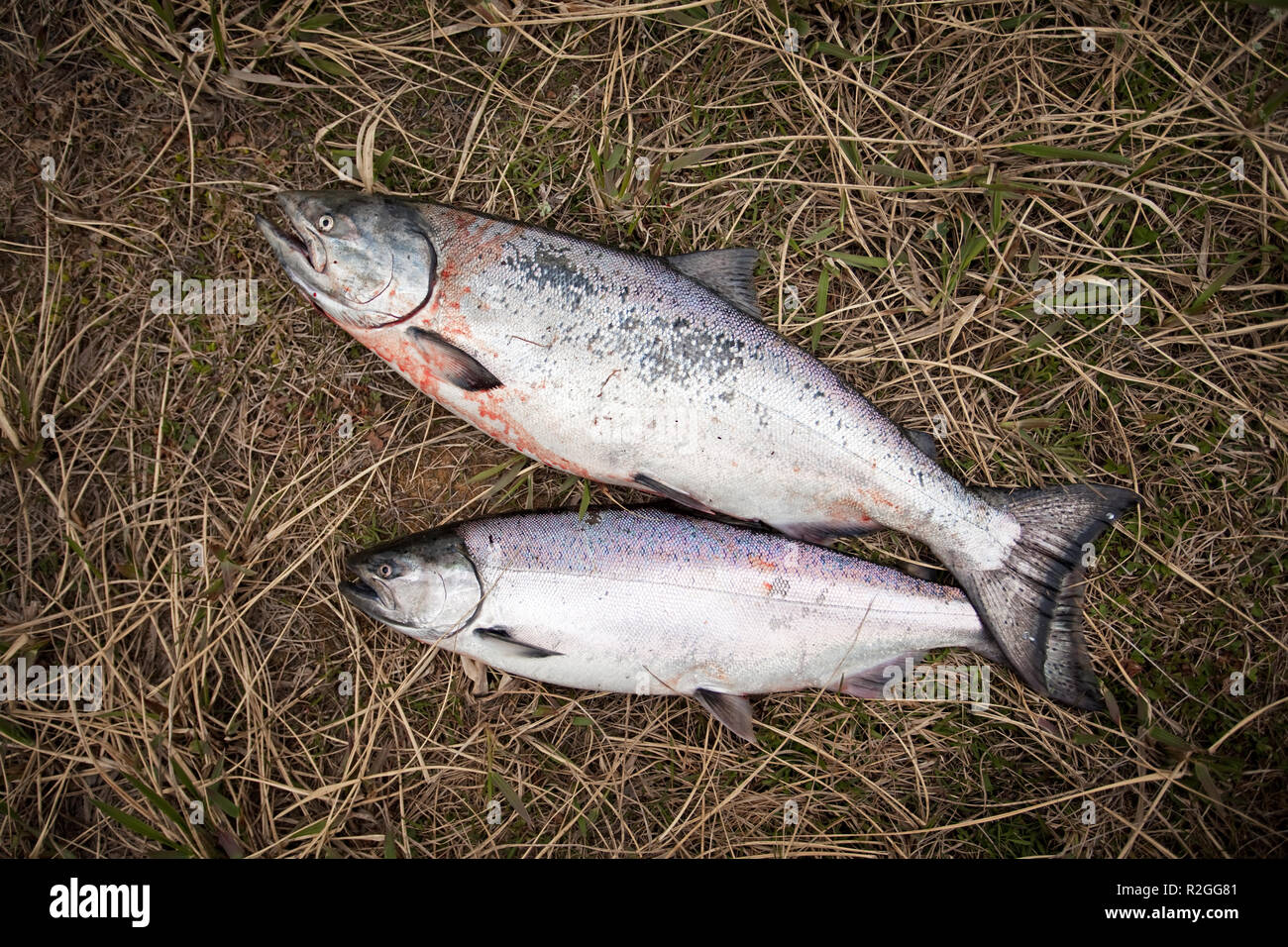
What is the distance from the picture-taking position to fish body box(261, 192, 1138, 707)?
2762 mm

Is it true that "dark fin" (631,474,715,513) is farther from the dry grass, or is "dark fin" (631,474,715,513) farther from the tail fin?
the tail fin

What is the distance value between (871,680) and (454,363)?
2.20m

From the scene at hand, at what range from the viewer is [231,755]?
3141mm

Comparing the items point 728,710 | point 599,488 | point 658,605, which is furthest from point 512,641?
point 728,710

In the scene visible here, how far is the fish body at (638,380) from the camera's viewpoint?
2.76m

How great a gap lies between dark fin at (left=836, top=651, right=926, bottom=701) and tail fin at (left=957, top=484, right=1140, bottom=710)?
39 cm

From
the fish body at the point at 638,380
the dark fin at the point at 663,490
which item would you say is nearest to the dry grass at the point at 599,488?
the fish body at the point at 638,380

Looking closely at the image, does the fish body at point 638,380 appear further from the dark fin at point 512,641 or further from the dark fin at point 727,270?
the dark fin at point 512,641

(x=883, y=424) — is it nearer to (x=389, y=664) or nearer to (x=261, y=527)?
(x=389, y=664)

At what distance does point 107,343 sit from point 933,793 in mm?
4275

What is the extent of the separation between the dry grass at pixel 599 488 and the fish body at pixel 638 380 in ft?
1.25

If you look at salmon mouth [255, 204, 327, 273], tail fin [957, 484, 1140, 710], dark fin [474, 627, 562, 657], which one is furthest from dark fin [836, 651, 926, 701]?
salmon mouth [255, 204, 327, 273]

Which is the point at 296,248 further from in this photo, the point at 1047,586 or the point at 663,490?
the point at 1047,586
